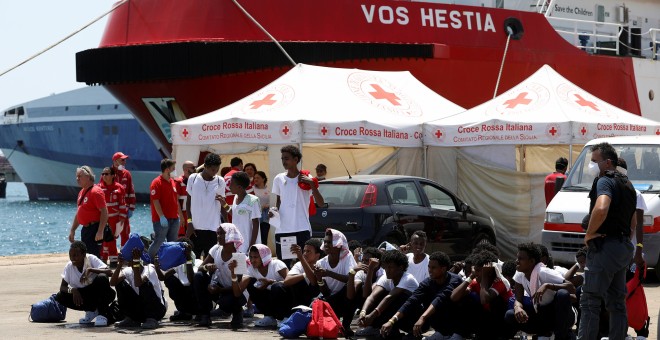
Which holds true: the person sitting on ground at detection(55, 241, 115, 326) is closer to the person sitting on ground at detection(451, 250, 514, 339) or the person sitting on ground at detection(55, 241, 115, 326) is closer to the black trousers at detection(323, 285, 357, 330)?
the black trousers at detection(323, 285, 357, 330)

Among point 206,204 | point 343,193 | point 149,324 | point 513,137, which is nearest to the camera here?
point 149,324

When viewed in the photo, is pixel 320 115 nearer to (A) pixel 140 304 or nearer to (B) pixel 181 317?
(B) pixel 181 317

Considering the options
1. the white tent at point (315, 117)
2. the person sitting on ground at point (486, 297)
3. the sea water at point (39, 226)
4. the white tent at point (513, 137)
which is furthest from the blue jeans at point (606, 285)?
the sea water at point (39, 226)

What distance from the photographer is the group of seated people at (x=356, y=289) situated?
988 cm

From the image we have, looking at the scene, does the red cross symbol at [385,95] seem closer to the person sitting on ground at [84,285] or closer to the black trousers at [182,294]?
the black trousers at [182,294]

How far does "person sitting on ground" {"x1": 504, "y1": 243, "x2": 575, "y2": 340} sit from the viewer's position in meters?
9.70

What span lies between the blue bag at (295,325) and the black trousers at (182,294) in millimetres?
1367

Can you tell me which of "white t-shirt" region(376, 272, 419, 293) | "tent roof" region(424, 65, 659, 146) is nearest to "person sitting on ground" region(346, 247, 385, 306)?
"white t-shirt" region(376, 272, 419, 293)

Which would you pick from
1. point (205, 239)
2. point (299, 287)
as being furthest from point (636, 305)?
point (205, 239)

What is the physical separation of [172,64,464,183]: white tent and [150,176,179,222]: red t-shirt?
155cm

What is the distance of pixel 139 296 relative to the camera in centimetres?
1132

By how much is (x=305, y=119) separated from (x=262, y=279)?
614cm

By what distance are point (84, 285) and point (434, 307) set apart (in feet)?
11.2

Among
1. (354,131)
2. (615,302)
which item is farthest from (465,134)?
(615,302)
